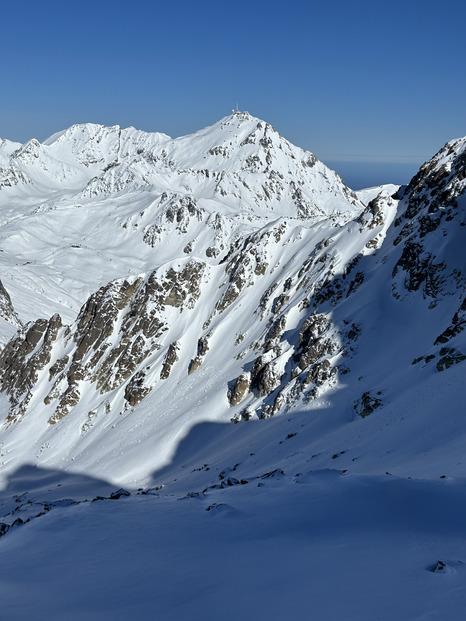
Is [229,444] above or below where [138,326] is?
below

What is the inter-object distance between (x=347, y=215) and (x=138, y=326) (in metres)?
42.4

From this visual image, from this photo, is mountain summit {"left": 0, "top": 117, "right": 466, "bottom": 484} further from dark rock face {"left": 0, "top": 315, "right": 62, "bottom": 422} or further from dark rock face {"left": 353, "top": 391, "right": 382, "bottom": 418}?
dark rock face {"left": 0, "top": 315, "right": 62, "bottom": 422}

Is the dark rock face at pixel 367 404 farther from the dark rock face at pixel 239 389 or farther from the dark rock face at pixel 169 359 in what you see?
the dark rock face at pixel 169 359

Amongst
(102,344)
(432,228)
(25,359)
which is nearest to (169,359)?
(102,344)

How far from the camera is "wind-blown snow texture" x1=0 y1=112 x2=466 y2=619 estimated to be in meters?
13.0

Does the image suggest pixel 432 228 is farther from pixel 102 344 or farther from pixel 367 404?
pixel 102 344

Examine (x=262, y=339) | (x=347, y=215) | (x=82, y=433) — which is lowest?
(x=82, y=433)

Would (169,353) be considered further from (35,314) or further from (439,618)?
(35,314)

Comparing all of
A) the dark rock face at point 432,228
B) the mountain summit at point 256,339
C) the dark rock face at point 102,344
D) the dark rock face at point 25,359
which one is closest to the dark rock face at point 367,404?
the mountain summit at point 256,339

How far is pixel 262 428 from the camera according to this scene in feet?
166

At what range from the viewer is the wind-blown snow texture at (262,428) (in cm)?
1302

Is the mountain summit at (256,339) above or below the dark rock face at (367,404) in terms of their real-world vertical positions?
above

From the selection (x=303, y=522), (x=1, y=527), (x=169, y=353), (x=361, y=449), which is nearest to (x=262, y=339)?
(x=169, y=353)

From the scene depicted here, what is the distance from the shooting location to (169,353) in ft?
250
